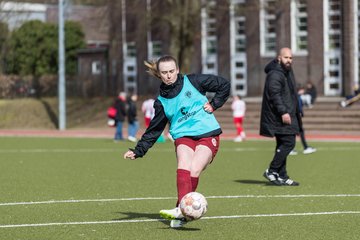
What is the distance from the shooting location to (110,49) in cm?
6806

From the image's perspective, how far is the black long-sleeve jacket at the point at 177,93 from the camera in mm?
11602

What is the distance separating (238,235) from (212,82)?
1843mm

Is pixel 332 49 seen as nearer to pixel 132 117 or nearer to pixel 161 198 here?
pixel 132 117

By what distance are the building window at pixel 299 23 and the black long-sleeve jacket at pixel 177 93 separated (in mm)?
43878

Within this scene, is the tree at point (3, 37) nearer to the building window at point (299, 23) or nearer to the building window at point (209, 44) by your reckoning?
the building window at point (209, 44)

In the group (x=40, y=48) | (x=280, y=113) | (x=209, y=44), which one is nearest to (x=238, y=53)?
(x=209, y=44)

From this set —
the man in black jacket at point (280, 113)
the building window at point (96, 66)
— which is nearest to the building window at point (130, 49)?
the building window at point (96, 66)

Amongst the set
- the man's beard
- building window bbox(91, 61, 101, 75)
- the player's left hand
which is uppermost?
the man's beard

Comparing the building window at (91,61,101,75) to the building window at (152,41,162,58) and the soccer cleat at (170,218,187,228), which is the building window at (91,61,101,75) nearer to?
the building window at (152,41,162,58)

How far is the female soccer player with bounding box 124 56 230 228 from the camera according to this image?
1155 centimetres

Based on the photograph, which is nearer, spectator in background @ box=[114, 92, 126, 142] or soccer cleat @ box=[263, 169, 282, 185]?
soccer cleat @ box=[263, 169, 282, 185]

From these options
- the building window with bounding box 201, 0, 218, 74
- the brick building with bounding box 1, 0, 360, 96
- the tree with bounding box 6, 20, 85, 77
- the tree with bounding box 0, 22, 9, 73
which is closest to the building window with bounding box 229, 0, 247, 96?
the brick building with bounding box 1, 0, 360, 96

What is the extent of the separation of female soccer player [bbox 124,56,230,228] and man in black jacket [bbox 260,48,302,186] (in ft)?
16.6

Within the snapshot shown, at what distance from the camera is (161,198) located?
49.0 feet
